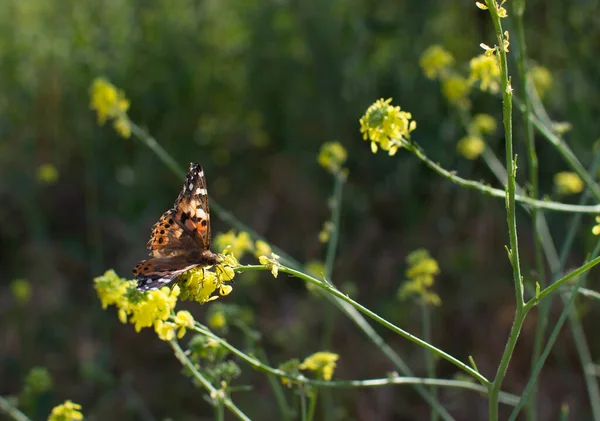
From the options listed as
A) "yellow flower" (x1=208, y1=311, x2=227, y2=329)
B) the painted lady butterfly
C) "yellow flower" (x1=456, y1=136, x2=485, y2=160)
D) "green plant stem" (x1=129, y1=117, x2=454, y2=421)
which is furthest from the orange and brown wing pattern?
"yellow flower" (x1=456, y1=136, x2=485, y2=160)

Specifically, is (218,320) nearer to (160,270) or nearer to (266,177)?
(160,270)

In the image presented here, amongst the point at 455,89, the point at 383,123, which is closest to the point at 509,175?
the point at 383,123

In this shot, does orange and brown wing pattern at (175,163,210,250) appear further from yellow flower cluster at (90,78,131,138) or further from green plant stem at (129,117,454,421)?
yellow flower cluster at (90,78,131,138)

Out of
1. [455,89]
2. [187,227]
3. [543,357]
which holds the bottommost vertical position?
[543,357]

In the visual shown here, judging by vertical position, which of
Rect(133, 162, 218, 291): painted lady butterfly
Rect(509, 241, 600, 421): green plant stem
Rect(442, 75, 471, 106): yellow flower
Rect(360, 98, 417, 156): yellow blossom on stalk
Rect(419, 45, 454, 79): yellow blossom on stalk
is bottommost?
Rect(509, 241, 600, 421): green plant stem

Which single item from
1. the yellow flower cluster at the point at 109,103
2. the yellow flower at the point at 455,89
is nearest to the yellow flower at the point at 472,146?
the yellow flower at the point at 455,89

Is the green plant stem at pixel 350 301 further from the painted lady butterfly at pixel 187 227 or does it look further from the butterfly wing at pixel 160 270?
the painted lady butterfly at pixel 187 227
